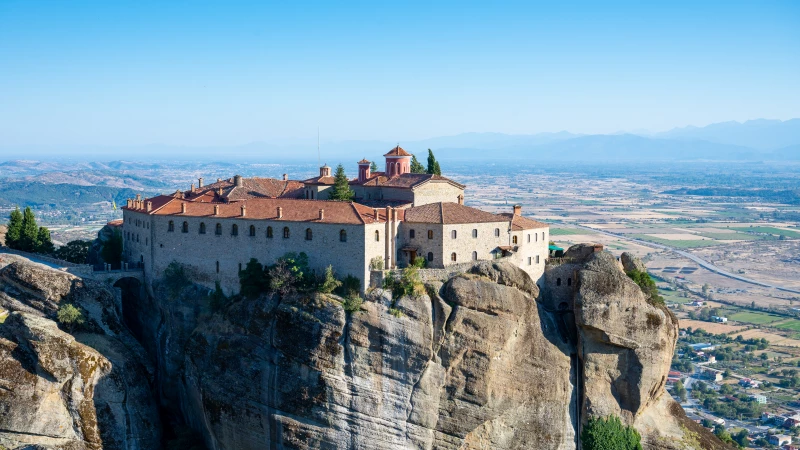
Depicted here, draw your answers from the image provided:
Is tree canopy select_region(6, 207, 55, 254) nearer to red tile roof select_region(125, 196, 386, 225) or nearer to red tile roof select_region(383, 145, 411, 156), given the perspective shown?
red tile roof select_region(125, 196, 386, 225)

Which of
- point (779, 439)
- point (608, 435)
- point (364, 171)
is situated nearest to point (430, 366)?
point (608, 435)

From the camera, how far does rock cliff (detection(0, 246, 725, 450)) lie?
51875 millimetres

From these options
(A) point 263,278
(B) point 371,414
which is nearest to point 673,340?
(B) point 371,414

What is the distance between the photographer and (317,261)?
182 feet

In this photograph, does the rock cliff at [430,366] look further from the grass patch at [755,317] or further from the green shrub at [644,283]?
the grass patch at [755,317]

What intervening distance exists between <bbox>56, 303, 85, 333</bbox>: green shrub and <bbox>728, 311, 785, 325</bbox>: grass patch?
109 meters

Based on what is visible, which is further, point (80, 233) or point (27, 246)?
point (80, 233)

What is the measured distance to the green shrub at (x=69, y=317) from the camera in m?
57.6

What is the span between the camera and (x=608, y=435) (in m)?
53.5

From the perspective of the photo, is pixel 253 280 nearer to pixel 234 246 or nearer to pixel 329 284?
pixel 234 246

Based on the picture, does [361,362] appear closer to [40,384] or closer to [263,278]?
[263,278]

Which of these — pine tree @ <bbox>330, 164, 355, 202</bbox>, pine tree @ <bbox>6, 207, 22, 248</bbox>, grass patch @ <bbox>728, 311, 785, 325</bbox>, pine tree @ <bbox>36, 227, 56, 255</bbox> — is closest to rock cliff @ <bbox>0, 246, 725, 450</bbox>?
pine tree @ <bbox>330, 164, 355, 202</bbox>

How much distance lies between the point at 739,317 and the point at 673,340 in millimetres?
89465

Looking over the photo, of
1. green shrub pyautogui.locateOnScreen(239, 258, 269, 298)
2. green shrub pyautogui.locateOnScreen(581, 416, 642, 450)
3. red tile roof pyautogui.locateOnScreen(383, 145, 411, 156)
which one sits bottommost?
green shrub pyautogui.locateOnScreen(581, 416, 642, 450)
